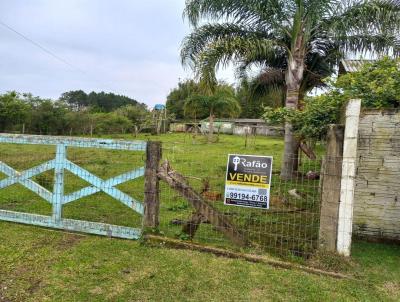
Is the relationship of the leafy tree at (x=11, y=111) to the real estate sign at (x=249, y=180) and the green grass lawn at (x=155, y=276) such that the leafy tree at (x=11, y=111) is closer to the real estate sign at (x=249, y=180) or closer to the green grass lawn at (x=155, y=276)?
the green grass lawn at (x=155, y=276)

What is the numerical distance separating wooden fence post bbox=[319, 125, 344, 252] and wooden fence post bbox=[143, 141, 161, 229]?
6.56ft

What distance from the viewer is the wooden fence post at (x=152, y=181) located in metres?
4.26

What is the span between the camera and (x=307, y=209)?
612 centimetres

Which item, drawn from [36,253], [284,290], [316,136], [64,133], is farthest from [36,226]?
[64,133]

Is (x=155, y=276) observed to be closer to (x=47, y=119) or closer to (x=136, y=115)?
(x=47, y=119)

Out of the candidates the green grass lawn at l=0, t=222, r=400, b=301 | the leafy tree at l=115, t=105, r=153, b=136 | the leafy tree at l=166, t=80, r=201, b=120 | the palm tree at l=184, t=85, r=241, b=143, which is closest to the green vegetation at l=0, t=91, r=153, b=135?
the leafy tree at l=115, t=105, r=153, b=136

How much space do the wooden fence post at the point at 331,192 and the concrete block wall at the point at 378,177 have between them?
4.01 ft

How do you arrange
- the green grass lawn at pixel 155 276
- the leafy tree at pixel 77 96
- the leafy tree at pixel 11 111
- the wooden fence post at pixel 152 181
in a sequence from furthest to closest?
the leafy tree at pixel 77 96 < the leafy tree at pixel 11 111 < the wooden fence post at pixel 152 181 < the green grass lawn at pixel 155 276

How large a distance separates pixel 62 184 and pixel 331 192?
3.44 metres

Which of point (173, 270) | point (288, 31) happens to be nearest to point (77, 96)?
point (288, 31)

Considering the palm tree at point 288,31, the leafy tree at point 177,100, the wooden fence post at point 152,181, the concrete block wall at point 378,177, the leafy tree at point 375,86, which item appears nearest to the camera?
the wooden fence post at point 152,181

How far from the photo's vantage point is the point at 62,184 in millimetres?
4613

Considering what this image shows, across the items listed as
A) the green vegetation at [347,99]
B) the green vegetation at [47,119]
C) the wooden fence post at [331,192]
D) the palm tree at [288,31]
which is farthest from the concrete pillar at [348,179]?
the green vegetation at [47,119]

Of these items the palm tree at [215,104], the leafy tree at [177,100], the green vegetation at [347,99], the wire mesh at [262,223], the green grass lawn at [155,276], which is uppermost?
the leafy tree at [177,100]
